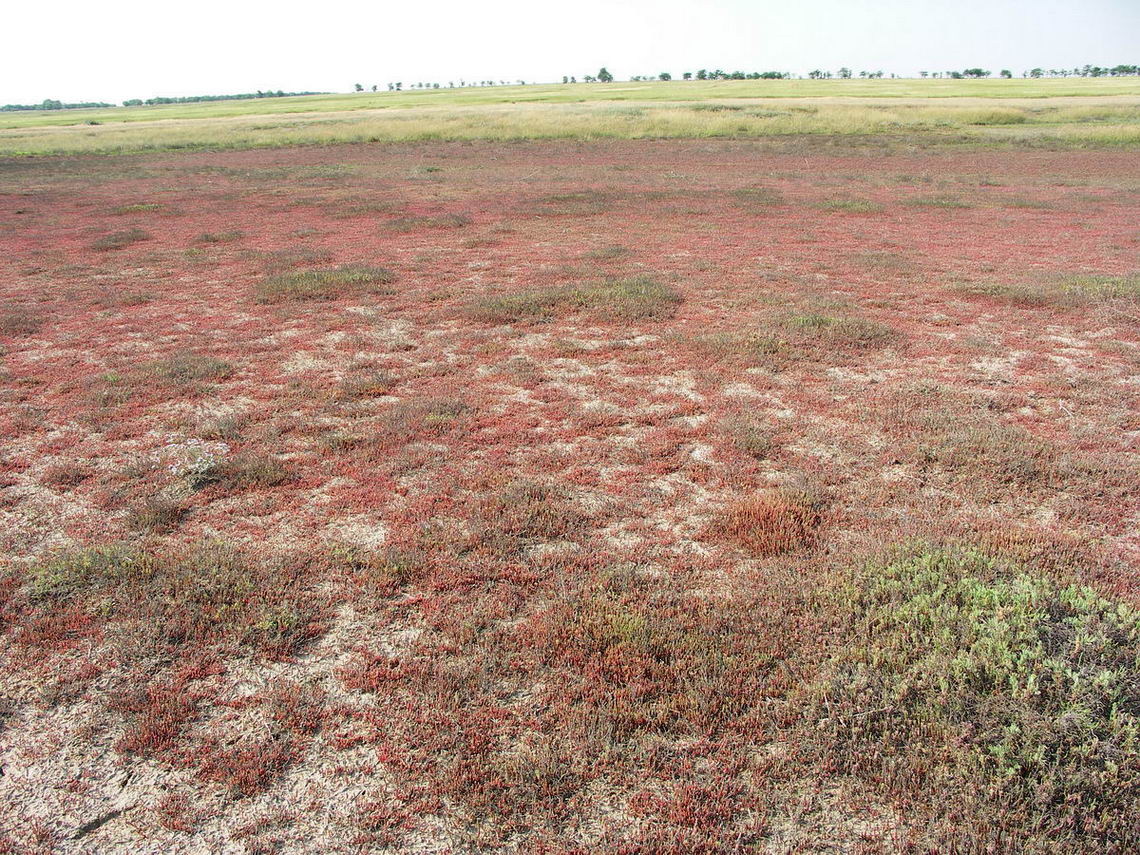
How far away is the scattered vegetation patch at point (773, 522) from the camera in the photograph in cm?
598

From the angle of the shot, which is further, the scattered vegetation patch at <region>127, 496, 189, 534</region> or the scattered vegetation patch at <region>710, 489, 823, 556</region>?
the scattered vegetation patch at <region>127, 496, 189, 534</region>

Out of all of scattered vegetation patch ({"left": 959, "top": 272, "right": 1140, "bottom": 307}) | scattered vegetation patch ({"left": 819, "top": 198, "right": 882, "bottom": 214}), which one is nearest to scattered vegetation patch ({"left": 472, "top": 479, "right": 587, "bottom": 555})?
scattered vegetation patch ({"left": 959, "top": 272, "right": 1140, "bottom": 307})

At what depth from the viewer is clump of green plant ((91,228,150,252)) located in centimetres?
2092

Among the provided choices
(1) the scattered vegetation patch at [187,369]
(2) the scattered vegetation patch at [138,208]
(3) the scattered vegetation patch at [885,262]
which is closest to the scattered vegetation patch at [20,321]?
(1) the scattered vegetation patch at [187,369]

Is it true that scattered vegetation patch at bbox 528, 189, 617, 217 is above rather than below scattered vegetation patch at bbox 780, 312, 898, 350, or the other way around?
above

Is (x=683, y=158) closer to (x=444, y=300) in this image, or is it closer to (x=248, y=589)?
(x=444, y=300)

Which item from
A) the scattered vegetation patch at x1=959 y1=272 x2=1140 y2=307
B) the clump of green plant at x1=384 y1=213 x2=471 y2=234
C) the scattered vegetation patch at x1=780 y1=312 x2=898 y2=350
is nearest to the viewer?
the scattered vegetation patch at x1=780 y1=312 x2=898 y2=350

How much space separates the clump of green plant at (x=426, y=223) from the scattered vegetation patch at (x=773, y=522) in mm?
18904

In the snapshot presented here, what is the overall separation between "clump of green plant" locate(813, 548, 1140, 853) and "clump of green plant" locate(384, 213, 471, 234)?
822 inches

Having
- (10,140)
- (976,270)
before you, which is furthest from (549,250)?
(10,140)

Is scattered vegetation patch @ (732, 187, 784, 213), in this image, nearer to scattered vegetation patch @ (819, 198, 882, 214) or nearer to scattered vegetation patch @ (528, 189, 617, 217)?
scattered vegetation patch @ (819, 198, 882, 214)

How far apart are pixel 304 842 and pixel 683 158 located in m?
44.0

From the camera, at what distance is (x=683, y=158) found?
140 ft

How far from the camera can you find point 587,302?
554 inches
